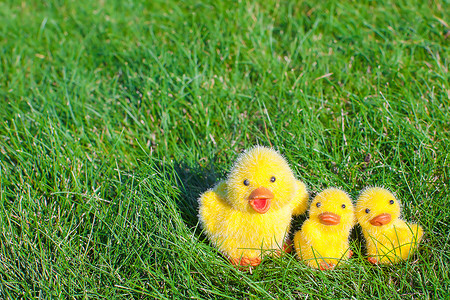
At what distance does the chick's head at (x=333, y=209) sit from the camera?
6.49 feet

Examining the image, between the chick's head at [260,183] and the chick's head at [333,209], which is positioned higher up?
the chick's head at [260,183]

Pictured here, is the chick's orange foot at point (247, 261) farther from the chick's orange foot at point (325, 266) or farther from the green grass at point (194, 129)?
the chick's orange foot at point (325, 266)

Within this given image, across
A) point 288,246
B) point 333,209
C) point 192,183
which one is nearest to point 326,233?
point 333,209

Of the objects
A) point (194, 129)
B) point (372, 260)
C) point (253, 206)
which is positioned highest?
point (253, 206)

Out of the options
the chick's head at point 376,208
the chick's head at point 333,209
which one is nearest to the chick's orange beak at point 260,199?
the chick's head at point 333,209

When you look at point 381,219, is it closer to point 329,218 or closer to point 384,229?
point 384,229

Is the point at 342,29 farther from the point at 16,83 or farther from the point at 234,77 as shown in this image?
the point at 16,83

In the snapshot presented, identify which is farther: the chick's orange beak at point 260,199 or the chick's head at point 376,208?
the chick's head at point 376,208

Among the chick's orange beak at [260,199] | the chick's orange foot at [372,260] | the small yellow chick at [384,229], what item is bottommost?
→ the chick's orange foot at [372,260]

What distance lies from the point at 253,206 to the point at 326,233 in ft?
1.27

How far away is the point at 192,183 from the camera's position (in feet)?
8.61

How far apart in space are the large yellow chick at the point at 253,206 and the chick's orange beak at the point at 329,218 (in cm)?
16

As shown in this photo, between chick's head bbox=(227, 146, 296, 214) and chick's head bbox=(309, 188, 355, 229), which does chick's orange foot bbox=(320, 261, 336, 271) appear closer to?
chick's head bbox=(309, 188, 355, 229)

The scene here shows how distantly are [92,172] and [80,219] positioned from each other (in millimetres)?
331
